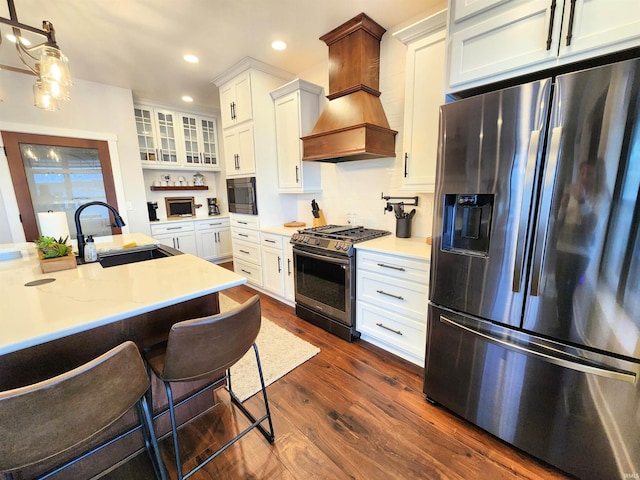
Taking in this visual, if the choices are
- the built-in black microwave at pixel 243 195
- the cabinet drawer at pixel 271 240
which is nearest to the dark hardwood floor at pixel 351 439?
the cabinet drawer at pixel 271 240

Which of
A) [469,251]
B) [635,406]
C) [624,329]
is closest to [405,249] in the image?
[469,251]

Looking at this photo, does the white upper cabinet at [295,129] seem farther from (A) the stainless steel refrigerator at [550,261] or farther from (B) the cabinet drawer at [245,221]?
(A) the stainless steel refrigerator at [550,261]

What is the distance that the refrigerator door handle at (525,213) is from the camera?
3.87 feet

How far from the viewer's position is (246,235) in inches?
145

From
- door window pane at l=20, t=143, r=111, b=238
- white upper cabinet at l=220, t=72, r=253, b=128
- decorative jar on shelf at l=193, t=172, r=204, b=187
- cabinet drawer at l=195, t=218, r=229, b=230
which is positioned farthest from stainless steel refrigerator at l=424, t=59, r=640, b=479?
decorative jar on shelf at l=193, t=172, r=204, b=187

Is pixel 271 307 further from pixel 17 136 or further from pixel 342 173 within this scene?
pixel 17 136

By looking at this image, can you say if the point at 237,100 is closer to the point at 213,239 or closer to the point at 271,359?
the point at 213,239

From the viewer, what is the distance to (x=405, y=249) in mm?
2111

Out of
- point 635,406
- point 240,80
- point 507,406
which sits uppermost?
point 240,80

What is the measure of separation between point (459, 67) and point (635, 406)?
5.77 ft

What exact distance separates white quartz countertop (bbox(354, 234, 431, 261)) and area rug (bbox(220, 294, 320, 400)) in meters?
1.03

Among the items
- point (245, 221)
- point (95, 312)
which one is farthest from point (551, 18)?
point (245, 221)

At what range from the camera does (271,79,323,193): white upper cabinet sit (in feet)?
10.2

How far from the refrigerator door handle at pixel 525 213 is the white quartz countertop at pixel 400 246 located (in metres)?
0.62
